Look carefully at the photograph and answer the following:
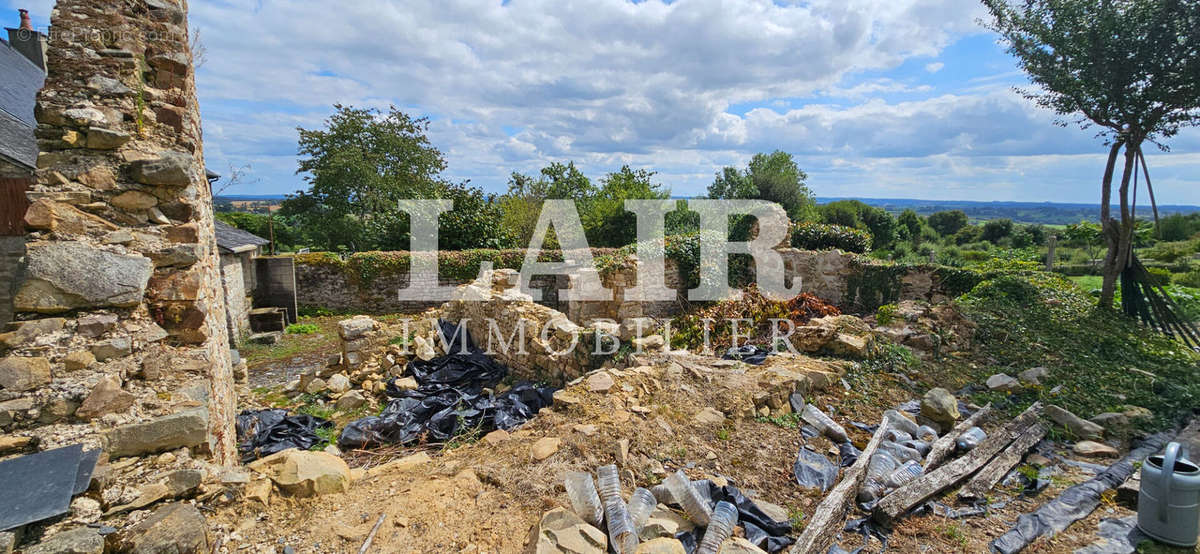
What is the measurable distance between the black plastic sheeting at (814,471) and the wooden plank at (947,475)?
378 mm

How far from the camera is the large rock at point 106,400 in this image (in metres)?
2.69

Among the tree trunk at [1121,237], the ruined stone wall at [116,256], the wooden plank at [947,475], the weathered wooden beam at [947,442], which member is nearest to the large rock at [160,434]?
the ruined stone wall at [116,256]

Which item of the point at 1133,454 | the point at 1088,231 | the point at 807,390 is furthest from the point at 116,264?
the point at 1088,231

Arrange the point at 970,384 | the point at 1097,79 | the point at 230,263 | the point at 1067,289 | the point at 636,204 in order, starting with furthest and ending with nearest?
the point at 636,204 → the point at 230,263 → the point at 1067,289 → the point at 1097,79 → the point at 970,384

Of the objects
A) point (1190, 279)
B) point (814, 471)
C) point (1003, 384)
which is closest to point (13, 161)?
point (814, 471)

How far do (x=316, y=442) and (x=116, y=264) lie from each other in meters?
2.74

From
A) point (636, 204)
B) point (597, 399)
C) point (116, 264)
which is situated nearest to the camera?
point (116, 264)

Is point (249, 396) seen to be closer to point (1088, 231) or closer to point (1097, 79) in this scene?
point (1097, 79)

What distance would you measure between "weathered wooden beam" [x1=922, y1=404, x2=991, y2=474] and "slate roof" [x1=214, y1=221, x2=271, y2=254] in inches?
447

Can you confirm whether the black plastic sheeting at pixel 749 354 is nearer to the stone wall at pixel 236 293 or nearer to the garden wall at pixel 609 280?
the garden wall at pixel 609 280

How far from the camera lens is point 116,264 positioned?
2.98 metres

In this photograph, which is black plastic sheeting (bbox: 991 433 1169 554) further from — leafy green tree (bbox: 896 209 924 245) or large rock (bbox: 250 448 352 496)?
leafy green tree (bbox: 896 209 924 245)

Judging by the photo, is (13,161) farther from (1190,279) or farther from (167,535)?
(1190,279)

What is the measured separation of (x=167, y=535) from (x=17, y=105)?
38.7 feet
